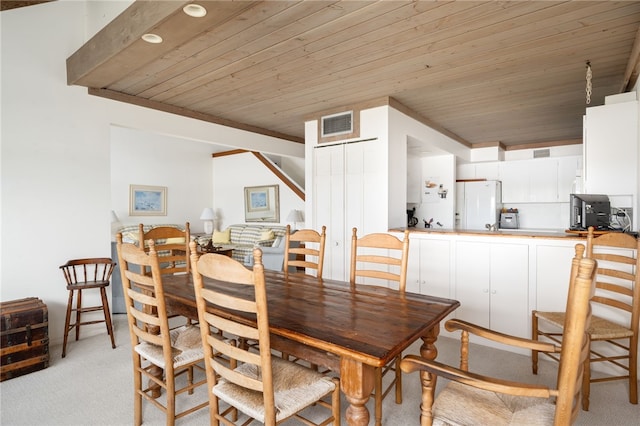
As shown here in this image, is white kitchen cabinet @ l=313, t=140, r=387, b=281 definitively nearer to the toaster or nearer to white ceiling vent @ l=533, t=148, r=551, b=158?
the toaster

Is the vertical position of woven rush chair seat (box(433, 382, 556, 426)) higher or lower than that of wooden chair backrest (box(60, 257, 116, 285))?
lower

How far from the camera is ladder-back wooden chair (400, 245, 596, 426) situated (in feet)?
3.46

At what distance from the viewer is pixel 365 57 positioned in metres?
2.71

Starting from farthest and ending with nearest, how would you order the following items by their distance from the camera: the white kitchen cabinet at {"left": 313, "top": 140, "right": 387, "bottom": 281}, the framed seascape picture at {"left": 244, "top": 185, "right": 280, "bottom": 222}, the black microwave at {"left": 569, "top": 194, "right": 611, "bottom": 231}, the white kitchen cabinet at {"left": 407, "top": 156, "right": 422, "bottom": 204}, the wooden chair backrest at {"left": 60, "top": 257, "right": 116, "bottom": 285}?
1. the framed seascape picture at {"left": 244, "top": 185, "right": 280, "bottom": 222}
2. the white kitchen cabinet at {"left": 407, "top": 156, "right": 422, "bottom": 204}
3. the white kitchen cabinet at {"left": 313, "top": 140, "right": 387, "bottom": 281}
4. the wooden chair backrest at {"left": 60, "top": 257, "right": 116, "bottom": 285}
5. the black microwave at {"left": 569, "top": 194, "right": 611, "bottom": 231}

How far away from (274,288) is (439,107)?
120 inches

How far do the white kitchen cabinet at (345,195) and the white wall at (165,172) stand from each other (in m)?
4.43

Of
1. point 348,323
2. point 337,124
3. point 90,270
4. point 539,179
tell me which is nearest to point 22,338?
point 90,270

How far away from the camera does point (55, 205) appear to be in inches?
122

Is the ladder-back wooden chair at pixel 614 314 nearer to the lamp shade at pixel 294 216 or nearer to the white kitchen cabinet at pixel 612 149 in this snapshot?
the white kitchen cabinet at pixel 612 149

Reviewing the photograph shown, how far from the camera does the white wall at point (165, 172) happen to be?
701 centimetres

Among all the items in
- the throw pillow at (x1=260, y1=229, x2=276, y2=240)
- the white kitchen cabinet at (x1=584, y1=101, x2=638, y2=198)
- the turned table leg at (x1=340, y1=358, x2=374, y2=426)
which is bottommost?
the turned table leg at (x1=340, y1=358, x2=374, y2=426)

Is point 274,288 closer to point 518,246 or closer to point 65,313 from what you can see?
point 518,246

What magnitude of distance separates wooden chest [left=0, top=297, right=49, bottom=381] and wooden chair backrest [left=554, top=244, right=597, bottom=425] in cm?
331

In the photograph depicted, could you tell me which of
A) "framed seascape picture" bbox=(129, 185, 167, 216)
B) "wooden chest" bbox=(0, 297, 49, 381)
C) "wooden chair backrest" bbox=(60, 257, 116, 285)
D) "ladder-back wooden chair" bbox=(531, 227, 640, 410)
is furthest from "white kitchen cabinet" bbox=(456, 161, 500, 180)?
"wooden chest" bbox=(0, 297, 49, 381)
